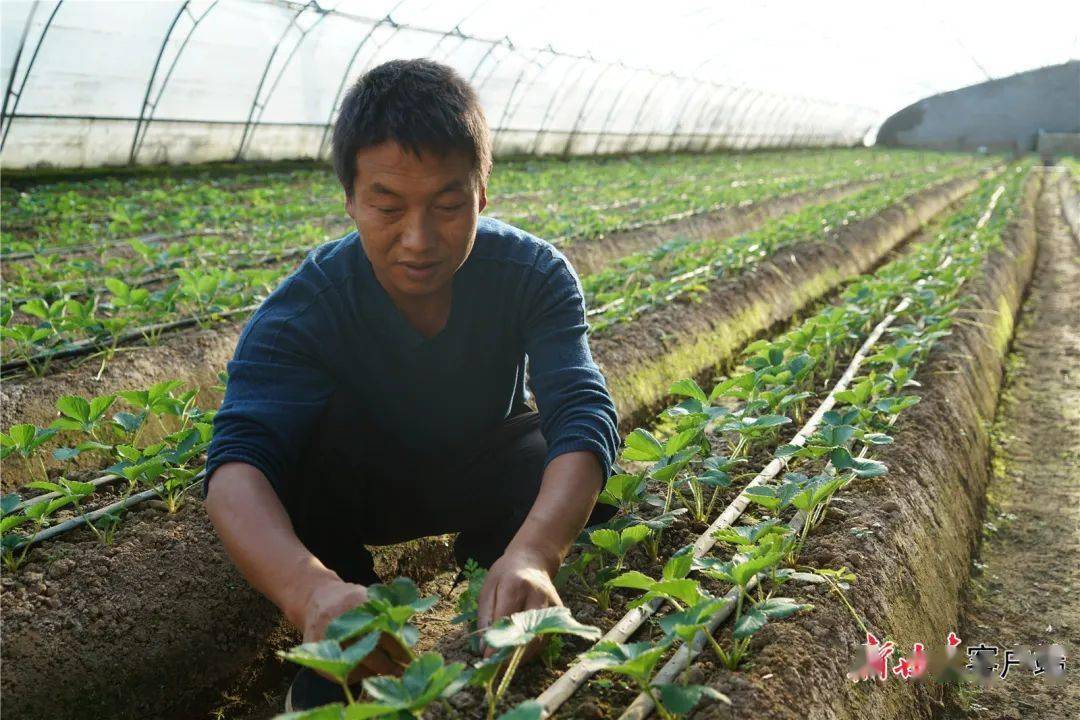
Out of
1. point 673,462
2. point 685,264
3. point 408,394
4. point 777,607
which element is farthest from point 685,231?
point 777,607

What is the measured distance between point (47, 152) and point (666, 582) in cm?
1046

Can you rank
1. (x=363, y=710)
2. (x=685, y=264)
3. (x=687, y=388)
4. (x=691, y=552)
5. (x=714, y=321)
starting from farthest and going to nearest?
(x=685, y=264), (x=714, y=321), (x=687, y=388), (x=691, y=552), (x=363, y=710)

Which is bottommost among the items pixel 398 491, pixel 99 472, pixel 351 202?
pixel 99 472

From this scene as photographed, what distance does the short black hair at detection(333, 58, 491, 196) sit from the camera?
75.0 inches

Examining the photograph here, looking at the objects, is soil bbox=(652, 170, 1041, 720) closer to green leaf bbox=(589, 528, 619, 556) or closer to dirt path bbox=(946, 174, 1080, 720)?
dirt path bbox=(946, 174, 1080, 720)

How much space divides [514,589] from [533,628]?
0.70ft

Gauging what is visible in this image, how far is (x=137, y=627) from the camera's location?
2.47 m

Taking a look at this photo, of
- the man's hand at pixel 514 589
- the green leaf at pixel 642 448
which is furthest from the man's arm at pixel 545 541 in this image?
the green leaf at pixel 642 448

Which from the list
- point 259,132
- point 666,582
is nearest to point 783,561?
point 666,582

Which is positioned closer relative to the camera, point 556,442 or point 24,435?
point 556,442

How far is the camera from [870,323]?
526 centimetres

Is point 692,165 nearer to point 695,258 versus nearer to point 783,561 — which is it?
point 695,258

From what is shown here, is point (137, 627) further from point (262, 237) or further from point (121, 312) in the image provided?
point (262, 237)

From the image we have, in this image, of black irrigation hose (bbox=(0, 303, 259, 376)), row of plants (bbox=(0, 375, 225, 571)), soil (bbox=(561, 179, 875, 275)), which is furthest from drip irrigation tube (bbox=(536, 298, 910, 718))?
soil (bbox=(561, 179, 875, 275))
